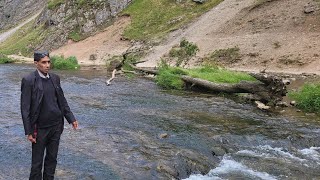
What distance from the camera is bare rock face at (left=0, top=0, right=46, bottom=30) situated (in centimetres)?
10875

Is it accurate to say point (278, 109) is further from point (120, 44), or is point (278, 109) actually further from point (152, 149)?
point (120, 44)

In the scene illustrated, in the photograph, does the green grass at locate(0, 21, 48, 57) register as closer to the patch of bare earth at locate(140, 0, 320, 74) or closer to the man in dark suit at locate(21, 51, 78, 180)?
the patch of bare earth at locate(140, 0, 320, 74)

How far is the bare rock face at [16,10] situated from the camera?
4281 inches

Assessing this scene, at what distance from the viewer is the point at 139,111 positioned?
18.3 meters

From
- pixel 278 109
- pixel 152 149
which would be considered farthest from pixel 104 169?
pixel 278 109

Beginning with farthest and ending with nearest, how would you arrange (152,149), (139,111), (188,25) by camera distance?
1. (188,25)
2. (139,111)
3. (152,149)

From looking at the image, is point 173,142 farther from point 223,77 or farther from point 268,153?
point 223,77

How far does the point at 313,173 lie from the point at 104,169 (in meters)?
5.73

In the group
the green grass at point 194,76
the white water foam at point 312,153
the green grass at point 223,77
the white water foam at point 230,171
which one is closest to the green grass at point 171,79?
the green grass at point 194,76

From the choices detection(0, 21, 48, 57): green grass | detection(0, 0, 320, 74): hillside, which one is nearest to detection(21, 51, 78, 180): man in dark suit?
detection(0, 0, 320, 74): hillside

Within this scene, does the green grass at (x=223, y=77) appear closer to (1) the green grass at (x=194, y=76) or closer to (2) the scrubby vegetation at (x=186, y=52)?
(1) the green grass at (x=194, y=76)

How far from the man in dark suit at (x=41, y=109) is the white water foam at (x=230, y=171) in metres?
4.01

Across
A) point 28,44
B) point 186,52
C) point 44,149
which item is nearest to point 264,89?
point 44,149

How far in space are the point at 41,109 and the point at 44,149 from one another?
881mm
